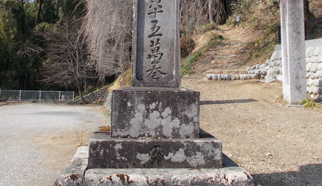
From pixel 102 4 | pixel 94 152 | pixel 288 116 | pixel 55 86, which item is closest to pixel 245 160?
pixel 94 152

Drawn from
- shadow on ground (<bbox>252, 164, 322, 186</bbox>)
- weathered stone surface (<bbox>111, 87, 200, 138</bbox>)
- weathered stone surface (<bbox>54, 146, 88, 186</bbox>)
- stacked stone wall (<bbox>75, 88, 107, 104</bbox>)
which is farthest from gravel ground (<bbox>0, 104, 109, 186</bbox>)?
stacked stone wall (<bbox>75, 88, 107, 104</bbox>)

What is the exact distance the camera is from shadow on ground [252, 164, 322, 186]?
2998 mm

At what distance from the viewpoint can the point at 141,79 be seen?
8.44 ft

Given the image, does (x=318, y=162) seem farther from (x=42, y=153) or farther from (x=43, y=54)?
(x=43, y=54)

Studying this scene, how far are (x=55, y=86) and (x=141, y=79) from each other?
70.8 ft

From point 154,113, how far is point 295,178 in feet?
6.96

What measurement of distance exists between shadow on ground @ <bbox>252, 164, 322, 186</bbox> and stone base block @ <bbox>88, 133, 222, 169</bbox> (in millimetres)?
1196

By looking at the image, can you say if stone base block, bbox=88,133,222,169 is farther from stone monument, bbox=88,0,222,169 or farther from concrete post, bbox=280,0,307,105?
concrete post, bbox=280,0,307,105

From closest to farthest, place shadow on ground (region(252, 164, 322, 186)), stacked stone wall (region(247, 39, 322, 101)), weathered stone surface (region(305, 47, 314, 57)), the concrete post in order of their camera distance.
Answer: shadow on ground (region(252, 164, 322, 186)), the concrete post, stacked stone wall (region(247, 39, 322, 101)), weathered stone surface (region(305, 47, 314, 57))

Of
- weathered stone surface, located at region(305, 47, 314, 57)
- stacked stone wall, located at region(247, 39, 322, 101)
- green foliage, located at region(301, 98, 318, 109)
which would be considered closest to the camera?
green foliage, located at region(301, 98, 318, 109)

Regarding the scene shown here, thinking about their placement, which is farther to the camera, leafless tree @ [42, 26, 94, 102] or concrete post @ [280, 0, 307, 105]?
leafless tree @ [42, 26, 94, 102]

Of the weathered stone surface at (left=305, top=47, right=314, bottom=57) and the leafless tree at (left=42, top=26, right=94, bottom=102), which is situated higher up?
the leafless tree at (left=42, top=26, right=94, bottom=102)

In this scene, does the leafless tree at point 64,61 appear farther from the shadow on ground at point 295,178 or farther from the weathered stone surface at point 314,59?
the shadow on ground at point 295,178

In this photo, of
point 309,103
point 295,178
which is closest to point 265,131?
point 295,178
